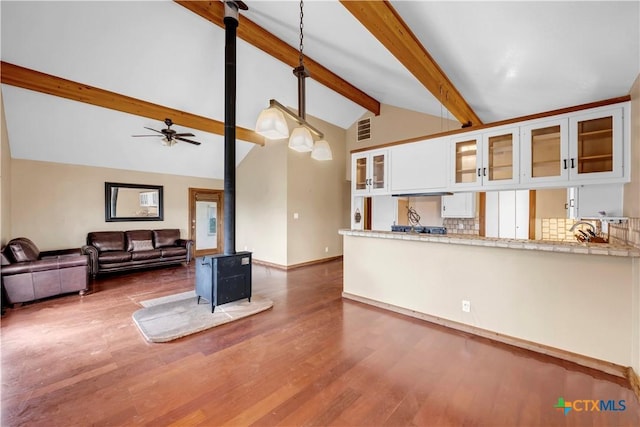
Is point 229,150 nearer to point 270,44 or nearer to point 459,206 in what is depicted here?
point 270,44

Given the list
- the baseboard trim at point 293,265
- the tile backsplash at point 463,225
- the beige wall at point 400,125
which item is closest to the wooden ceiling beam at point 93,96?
the baseboard trim at point 293,265

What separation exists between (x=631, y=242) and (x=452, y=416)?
2091 millimetres

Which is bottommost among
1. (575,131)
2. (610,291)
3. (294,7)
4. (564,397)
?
(564,397)

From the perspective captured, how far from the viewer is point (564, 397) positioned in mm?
1870

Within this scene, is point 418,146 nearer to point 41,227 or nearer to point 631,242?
point 631,242

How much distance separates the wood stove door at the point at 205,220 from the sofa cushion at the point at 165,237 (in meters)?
0.64

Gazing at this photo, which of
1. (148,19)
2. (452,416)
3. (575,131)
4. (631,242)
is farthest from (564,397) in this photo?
(148,19)

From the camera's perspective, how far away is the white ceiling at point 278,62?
1.97 m

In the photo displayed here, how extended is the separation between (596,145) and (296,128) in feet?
9.12

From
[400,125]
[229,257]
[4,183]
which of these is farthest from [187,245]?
[400,125]

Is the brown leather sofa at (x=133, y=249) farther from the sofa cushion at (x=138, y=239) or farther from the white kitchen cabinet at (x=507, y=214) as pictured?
the white kitchen cabinet at (x=507, y=214)

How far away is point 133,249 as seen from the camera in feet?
19.6

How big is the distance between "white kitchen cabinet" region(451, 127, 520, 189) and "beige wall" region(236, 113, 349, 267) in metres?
3.59

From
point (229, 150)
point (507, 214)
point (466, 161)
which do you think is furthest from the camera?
point (507, 214)
